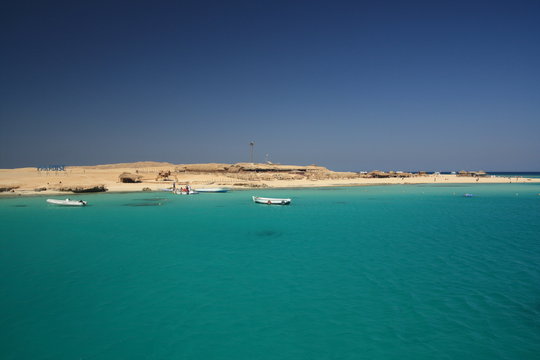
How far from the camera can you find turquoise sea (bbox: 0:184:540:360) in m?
9.15

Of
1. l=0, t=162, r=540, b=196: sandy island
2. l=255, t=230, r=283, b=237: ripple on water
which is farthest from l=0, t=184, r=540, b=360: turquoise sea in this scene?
l=0, t=162, r=540, b=196: sandy island

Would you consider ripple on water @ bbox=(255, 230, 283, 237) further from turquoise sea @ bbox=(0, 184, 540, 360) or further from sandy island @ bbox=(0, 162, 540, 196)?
sandy island @ bbox=(0, 162, 540, 196)

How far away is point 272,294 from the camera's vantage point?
12719 mm

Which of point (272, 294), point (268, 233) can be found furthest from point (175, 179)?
point (272, 294)

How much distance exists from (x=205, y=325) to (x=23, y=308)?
23.2 ft

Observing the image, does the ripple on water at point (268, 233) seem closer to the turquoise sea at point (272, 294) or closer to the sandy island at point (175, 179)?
the turquoise sea at point (272, 294)

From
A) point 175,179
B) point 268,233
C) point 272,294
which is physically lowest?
point 272,294

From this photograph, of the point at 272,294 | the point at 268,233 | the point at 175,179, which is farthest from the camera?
the point at 175,179

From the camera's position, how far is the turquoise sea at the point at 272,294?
915 cm

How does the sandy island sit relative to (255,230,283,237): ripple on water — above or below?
above

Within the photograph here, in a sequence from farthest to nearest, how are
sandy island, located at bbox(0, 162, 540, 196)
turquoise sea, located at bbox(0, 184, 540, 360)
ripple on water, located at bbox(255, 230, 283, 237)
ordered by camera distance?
1. sandy island, located at bbox(0, 162, 540, 196)
2. ripple on water, located at bbox(255, 230, 283, 237)
3. turquoise sea, located at bbox(0, 184, 540, 360)

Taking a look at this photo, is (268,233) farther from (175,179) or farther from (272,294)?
(175,179)

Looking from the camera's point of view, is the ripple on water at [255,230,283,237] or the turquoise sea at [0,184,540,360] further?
the ripple on water at [255,230,283,237]

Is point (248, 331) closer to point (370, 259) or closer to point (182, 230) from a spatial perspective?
point (370, 259)
